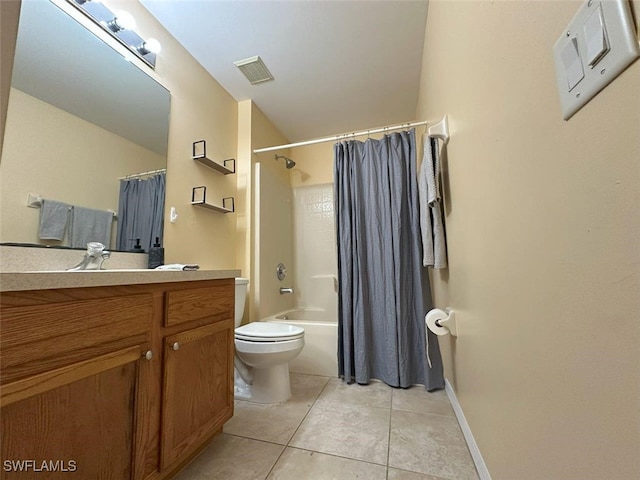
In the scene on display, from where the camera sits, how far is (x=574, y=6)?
41cm

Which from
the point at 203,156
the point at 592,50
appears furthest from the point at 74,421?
the point at 203,156

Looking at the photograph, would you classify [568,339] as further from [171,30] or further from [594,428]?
[171,30]

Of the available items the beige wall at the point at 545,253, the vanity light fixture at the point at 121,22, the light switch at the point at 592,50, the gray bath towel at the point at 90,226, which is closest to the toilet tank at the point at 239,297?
the gray bath towel at the point at 90,226

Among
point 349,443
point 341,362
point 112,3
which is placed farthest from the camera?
point 341,362

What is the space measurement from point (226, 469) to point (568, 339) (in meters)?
1.27

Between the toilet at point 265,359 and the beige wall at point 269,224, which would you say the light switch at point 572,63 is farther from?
the beige wall at point 269,224

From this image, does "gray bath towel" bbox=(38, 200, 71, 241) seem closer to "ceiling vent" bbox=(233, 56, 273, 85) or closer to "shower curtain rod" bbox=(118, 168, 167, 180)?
"shower curtain rod" bbox=(118, 168, 167, 180)

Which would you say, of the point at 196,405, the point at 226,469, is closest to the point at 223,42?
the point at 196,405

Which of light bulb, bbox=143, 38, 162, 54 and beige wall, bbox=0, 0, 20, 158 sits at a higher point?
light bulb, bbox=143, 38, 162, 54

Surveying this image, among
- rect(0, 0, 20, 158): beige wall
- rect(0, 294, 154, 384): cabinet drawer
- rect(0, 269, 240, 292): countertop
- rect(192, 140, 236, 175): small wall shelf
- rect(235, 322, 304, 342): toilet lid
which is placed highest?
rect(192, 140, 236, 175): small wall shelf

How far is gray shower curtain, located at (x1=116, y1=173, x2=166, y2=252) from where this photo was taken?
1335 millimetres

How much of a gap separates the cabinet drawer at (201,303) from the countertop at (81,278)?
0.07 m

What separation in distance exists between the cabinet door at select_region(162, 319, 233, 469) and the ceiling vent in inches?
72.5

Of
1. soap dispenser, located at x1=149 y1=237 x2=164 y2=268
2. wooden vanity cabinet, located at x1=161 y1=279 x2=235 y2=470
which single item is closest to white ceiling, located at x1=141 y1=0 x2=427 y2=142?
soap dispenser, located at x1=149 y1=237 x2=164 y2=268
